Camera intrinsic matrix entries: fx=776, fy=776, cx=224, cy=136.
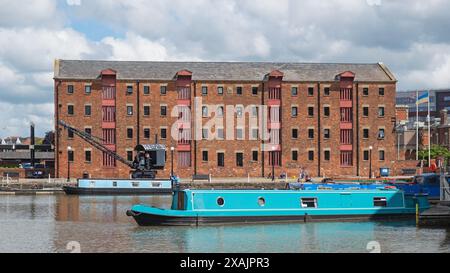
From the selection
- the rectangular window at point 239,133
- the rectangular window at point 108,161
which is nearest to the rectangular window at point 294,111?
the rectangular window at point 239,133

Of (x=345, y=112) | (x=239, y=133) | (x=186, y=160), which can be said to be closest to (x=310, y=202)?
(x=239, y=133)

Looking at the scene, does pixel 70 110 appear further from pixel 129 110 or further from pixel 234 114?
pixel 234 114

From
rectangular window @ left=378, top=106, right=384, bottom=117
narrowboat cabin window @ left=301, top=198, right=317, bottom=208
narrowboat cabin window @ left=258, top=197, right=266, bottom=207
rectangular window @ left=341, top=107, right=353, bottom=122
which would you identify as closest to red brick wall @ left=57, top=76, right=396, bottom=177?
rectangular window @ left=378, top=106, right=384, bottom=117

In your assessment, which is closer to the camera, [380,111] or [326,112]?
[326,112]

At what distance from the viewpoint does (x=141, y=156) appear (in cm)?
7250

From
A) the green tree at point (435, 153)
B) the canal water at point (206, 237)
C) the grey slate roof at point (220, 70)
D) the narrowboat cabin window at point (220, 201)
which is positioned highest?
the grey slate roof at point (220, 70)

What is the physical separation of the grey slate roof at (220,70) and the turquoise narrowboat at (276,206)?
40.4 m

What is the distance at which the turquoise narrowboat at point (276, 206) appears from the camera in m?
37.8

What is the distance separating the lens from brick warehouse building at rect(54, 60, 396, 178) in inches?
3091

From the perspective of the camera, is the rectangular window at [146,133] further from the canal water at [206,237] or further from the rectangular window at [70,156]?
the canal water at [206,237]

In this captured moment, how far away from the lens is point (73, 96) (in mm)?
78188

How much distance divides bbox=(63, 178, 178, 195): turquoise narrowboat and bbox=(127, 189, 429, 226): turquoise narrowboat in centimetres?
2559

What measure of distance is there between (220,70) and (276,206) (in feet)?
143
